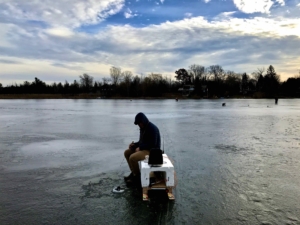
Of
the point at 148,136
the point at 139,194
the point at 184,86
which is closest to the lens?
the point at 139,194

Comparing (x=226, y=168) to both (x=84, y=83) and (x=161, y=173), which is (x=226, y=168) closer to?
(x=161, y=173)

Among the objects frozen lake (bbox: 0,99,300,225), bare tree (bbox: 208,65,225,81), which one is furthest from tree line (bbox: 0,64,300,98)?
frozen lake (bbox: 0,99,300,225)

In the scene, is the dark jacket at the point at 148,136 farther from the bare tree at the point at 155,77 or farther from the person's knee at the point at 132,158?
the bare tree at the point at 155,77

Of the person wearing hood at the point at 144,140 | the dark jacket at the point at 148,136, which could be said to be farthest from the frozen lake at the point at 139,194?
the dark jacket at the point at 148,136

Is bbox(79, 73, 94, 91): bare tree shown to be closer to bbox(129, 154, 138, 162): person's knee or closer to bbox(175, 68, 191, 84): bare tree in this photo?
bbox(175, 68, 191, 84): bare tree

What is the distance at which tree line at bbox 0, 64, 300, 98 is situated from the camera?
110 m

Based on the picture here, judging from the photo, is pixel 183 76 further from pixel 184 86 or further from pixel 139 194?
pixel 139 194

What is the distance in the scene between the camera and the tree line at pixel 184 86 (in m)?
110

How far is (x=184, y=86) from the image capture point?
115562 millimetres

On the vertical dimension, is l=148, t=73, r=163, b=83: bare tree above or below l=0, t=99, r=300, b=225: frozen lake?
above

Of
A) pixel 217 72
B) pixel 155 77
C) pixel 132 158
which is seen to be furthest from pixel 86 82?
pixel 132 158

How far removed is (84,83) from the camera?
418ft

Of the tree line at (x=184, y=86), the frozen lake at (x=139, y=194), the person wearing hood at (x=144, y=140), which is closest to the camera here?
the frozen lake at (x=139, y=194)

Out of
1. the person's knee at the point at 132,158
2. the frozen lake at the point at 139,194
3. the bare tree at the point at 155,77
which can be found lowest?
the frozen lake at the point at 139,194
